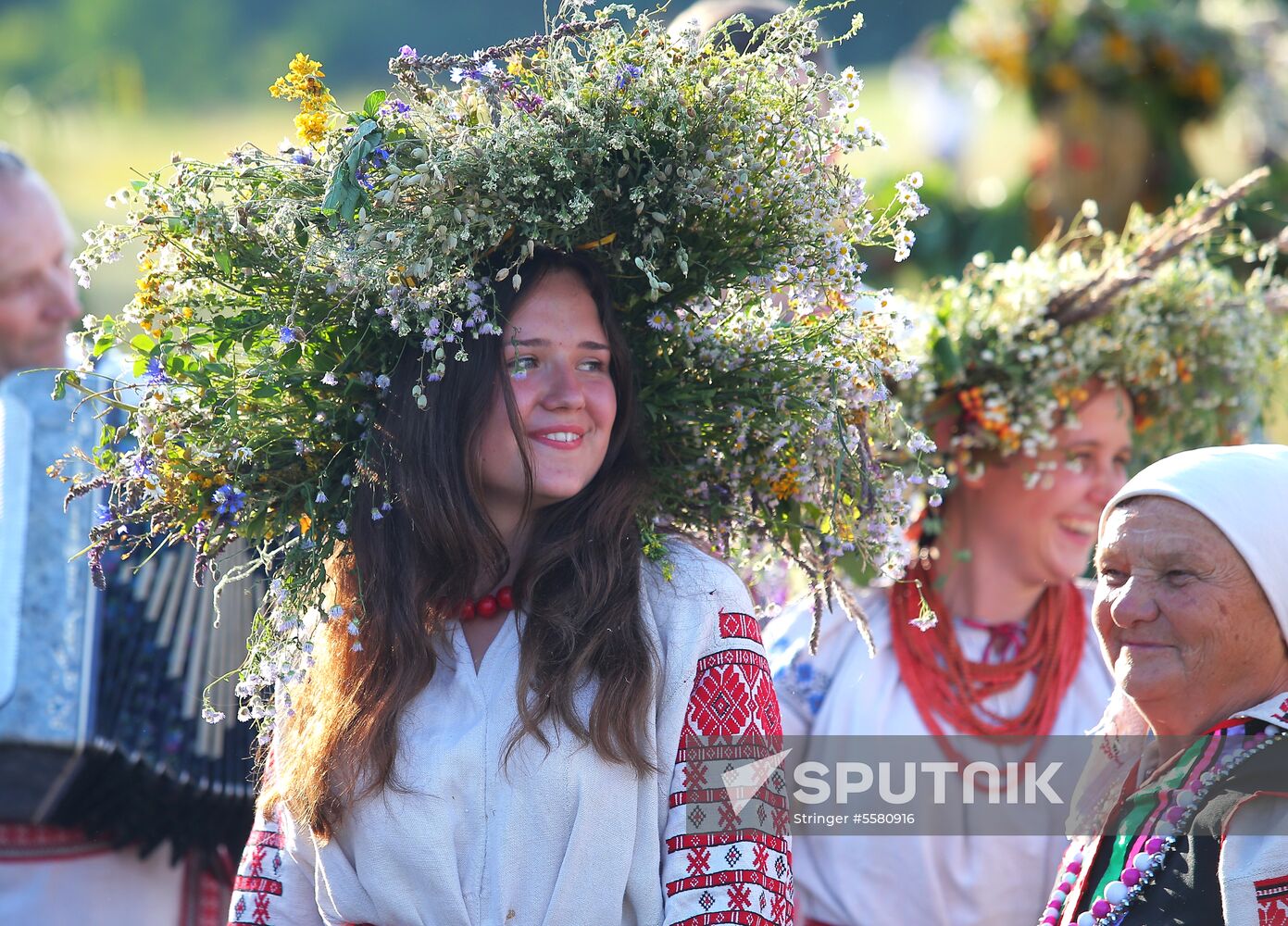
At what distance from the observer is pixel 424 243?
2.44m

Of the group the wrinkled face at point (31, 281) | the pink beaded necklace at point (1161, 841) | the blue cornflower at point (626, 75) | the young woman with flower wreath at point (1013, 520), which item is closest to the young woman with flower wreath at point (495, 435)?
the blue cornflower at point (626, 75)

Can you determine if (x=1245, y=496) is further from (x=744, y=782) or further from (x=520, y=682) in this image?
(x=520, y=682)

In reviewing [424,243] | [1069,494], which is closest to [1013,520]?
[1069,494]

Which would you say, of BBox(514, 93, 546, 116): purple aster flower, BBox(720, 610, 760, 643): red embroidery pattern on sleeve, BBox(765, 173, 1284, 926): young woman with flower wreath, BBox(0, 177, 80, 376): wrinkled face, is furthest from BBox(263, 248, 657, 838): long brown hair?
BBox(0, 177, 80, 376): wrinkled face

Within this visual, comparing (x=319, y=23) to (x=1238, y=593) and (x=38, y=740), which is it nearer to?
(x=38, y=740)

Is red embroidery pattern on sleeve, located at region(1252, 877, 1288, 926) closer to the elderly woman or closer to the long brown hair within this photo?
the elderly woman

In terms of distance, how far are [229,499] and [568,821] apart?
799mm

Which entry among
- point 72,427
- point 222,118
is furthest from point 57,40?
point 72,427

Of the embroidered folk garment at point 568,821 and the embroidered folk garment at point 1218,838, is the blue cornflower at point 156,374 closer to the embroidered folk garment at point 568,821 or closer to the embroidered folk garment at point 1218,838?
the embroidered folk garment at point 568,821

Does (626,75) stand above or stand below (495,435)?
above

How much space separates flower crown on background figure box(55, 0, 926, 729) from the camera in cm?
246

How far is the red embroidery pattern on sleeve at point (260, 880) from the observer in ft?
8.68

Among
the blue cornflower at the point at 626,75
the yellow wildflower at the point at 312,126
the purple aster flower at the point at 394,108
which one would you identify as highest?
the blue cornflower at the point at 626,75

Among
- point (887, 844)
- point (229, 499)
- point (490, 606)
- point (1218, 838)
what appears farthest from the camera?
point (887, 844)
